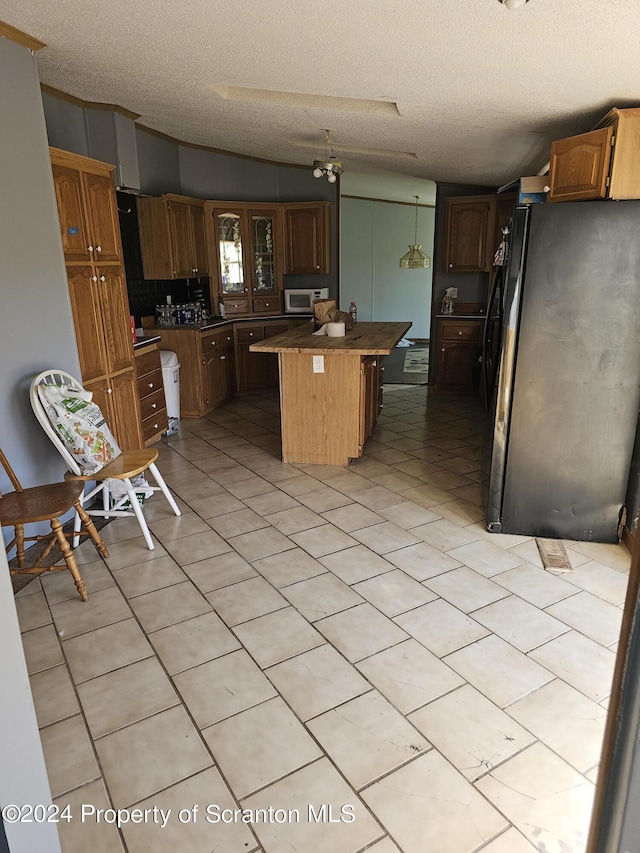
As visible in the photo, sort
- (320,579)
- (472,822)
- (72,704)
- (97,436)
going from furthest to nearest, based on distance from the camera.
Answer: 1. (97,436)
2. (320,579)
3. (72,704)
4. (472,822)

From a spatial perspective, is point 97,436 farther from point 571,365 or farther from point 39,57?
point 571,365

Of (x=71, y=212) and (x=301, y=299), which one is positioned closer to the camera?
(x=71, y=212)

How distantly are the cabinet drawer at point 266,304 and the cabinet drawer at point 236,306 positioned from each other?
0.10 metres

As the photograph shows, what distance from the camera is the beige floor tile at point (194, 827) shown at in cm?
A: 154

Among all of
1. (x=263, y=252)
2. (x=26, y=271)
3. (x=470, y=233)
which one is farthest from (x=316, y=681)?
(x=470, y=233)

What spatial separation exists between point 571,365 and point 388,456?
1819 mm

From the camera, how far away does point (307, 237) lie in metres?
6.39

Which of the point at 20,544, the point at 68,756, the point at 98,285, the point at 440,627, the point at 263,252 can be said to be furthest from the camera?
the point at 263,252

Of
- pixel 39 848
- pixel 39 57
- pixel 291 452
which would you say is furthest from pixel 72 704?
pixel 39 57

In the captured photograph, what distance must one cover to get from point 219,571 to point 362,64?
2571 millimetres

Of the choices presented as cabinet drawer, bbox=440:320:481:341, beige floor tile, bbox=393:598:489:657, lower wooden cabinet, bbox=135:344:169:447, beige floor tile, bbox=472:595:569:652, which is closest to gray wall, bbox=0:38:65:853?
lower wooden cabinet, bbox=135:344:169:447

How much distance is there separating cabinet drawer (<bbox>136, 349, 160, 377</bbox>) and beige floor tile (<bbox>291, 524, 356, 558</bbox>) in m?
1.96

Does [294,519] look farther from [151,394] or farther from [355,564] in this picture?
[151,394]

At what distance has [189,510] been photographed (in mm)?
3557
